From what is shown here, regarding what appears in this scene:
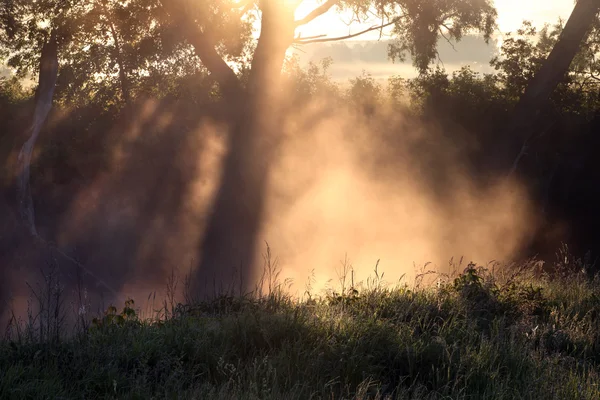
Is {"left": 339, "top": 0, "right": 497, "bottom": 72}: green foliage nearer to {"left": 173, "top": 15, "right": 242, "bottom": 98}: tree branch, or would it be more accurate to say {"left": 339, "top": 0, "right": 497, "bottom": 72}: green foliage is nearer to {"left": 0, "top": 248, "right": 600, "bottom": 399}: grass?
{"left": 173, "top": 15, "right": 242, "bottom": 98}: tree branch

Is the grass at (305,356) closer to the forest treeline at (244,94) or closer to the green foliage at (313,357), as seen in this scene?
the green foliage at (313,357)

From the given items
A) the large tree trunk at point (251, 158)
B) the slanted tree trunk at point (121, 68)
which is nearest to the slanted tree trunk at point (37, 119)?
the slanted tree trunk at point (121, 68)

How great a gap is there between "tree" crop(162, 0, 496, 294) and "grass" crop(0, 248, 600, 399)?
9.55 m

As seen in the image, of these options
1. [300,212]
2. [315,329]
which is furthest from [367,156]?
[315,329]

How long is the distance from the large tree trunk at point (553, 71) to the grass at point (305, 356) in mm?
9773

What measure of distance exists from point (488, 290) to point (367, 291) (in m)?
1.35

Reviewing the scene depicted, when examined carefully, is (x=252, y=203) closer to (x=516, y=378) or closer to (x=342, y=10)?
(x=342, y=10)

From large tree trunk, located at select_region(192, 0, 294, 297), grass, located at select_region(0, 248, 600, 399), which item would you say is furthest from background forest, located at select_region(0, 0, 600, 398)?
grass, located at select_region(0, 248, 600, 399)

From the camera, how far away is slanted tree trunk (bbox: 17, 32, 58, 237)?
58.3 ft

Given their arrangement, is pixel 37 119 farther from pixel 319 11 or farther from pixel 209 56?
pixel 319 11

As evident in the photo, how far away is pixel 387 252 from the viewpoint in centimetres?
1712

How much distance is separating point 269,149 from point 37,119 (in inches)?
255

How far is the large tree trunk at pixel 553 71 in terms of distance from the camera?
15.4 metres

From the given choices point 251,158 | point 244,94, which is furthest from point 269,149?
point 244,94
